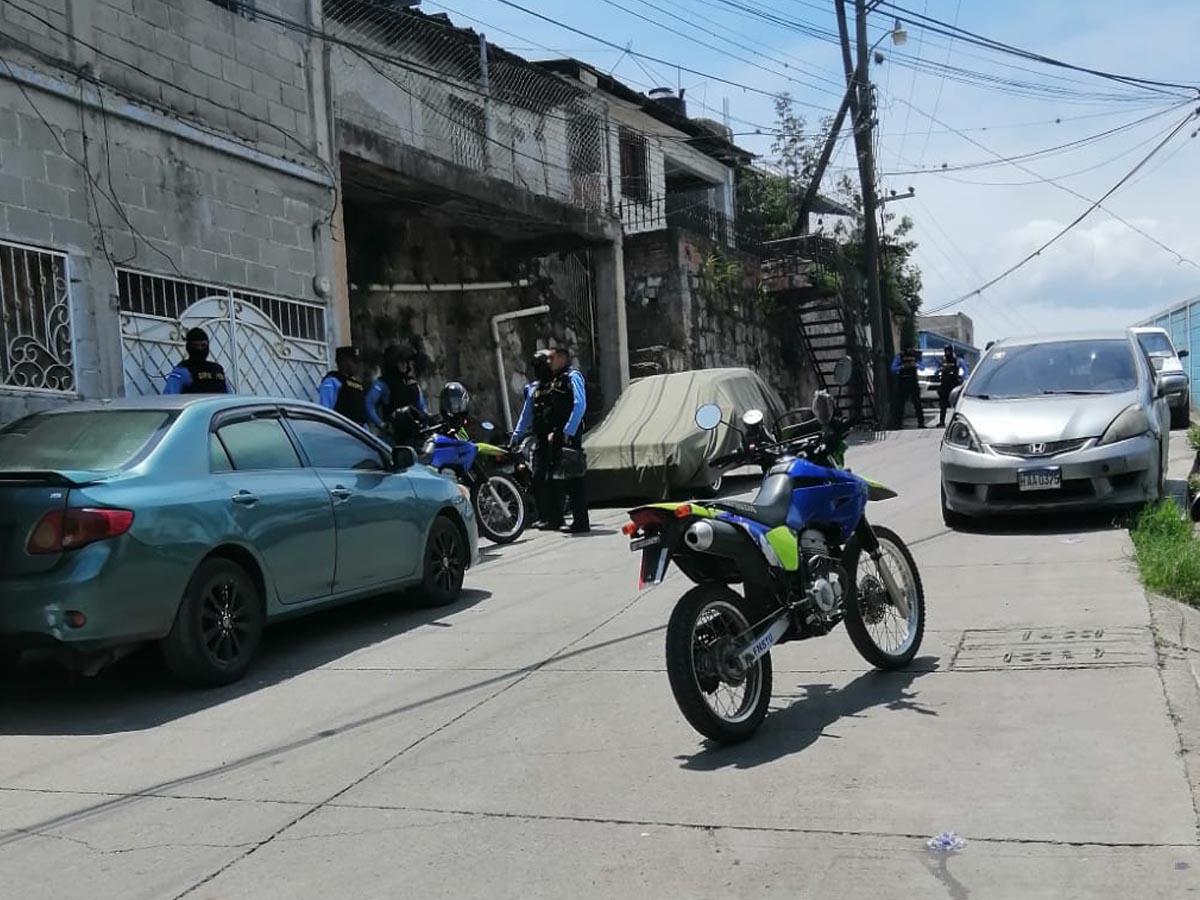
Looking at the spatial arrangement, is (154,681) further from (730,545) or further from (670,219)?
(670,219)

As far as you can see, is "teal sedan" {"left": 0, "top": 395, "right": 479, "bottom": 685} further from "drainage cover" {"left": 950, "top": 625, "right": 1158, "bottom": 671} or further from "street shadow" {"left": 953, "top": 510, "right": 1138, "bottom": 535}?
"street shadow" {"left": 953, "top": 510, "right": 1138, "bottom": 535}

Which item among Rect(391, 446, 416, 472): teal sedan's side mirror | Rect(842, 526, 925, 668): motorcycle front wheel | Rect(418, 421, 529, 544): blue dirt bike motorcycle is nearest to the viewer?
Rect(842, 526, 925, 668): motorcycle front wheel

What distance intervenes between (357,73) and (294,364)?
220 inches

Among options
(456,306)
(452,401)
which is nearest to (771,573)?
(452,401)

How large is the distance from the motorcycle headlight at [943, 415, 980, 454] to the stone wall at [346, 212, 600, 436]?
804 centimetres

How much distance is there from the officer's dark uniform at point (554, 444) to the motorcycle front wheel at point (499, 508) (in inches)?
12.6

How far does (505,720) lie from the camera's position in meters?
5.35

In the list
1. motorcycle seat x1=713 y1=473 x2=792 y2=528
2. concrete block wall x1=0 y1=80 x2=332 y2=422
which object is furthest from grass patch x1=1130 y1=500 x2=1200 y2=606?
concrete block wall x1=0 y1=80 x2=332 y2=422

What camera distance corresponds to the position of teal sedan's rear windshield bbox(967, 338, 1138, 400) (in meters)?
10.2

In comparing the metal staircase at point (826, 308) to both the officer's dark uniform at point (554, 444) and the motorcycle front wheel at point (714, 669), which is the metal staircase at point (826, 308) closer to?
the officer's dark uniform at point (554, 444)

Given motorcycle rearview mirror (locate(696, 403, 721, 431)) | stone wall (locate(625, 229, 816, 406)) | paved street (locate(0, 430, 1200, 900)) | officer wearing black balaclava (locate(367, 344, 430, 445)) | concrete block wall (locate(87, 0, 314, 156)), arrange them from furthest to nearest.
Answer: stone wall (locate(625, 229, 816, 406)) < officer wearing black balaclava (locate(367, 344, 430, 445)) < concrete block wall (locate(87, 0, 314, 156)) < motorcycle rearview mirror (locate(696, 403, 721, 431)) < paved street (locate(0, 430, 1200, 900))

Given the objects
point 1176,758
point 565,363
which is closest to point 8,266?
point 565,363

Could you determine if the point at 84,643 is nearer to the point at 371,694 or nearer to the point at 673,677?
the point at 371,694

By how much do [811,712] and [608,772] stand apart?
1.11m
